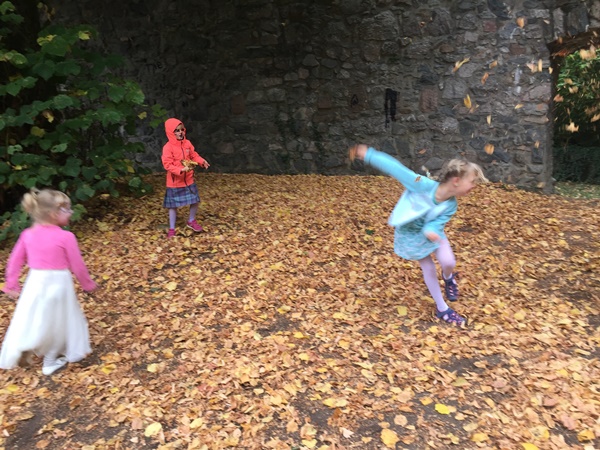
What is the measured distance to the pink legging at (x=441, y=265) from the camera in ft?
11.1

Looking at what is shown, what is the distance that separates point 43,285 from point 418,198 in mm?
2584

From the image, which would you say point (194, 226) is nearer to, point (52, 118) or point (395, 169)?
point (52, 118)

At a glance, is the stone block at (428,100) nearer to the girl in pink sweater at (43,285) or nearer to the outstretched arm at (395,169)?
the outstretched arm at (395,169)

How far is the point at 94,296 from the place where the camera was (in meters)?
4.03

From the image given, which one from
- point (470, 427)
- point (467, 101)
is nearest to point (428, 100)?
point (467, 101)

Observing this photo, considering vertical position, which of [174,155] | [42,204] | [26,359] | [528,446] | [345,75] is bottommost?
[528,446]

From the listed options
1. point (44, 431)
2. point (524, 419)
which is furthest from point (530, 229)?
point (44, 431)

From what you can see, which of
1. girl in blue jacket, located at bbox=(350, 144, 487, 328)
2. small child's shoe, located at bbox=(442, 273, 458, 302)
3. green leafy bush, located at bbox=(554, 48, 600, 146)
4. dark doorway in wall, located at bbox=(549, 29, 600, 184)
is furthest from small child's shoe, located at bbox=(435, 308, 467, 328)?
green leafy bush, located at bbox=(554, 48, 600, 146)

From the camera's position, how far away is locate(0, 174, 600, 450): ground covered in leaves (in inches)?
→ 99.3

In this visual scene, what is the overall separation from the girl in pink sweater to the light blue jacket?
6.88 feet

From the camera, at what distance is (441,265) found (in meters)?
3.48

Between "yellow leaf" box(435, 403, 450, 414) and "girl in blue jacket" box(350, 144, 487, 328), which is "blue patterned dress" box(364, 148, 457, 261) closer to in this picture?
"girl in blue jacket" box(350, 144, 487, 328)

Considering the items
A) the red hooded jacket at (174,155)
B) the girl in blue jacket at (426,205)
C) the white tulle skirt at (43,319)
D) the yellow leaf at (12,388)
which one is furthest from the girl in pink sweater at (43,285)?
the girl in blue jacket at (426,205)

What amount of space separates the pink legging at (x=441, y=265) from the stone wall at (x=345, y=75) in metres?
4.47
